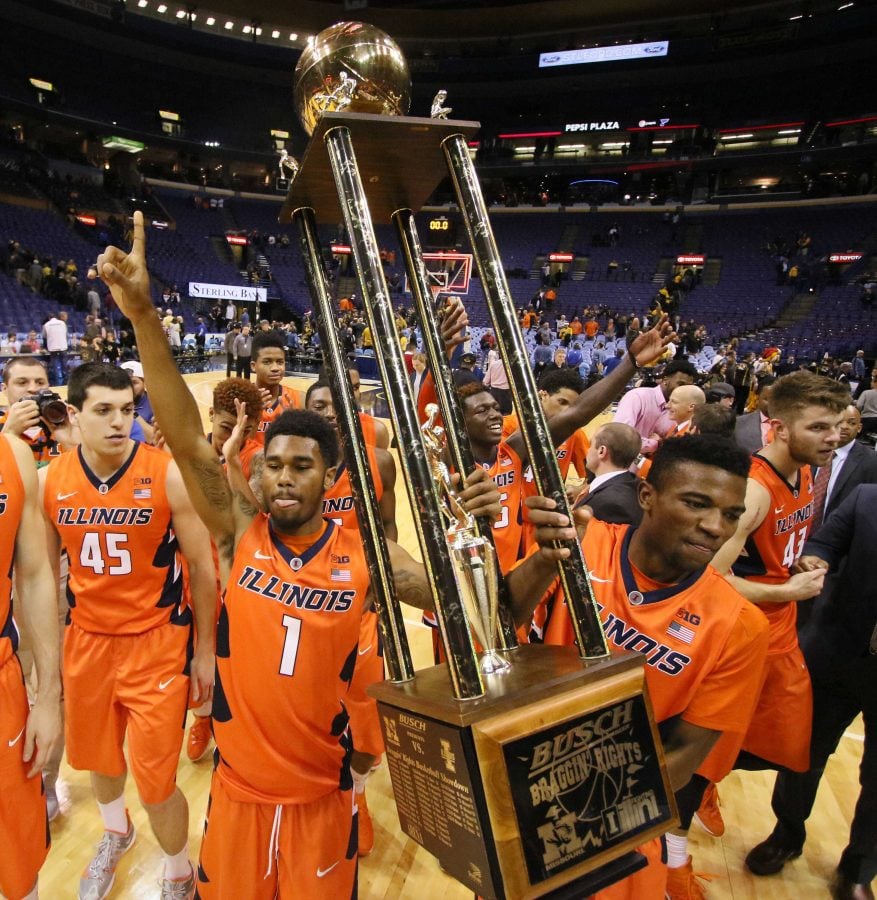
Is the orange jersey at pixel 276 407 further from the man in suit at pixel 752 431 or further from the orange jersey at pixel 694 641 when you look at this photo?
the man in suit at pixel 752 431

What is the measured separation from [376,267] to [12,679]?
5.90ft

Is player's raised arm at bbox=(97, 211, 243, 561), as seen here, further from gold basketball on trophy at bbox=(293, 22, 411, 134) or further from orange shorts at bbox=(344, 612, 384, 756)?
orange shorts at bbox=(344, 612, 384, 756)

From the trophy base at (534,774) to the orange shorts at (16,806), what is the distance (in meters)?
1.47

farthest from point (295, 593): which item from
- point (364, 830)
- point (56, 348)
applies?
point (56, 348)

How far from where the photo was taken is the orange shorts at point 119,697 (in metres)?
2.19

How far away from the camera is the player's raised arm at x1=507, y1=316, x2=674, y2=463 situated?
1.84 m

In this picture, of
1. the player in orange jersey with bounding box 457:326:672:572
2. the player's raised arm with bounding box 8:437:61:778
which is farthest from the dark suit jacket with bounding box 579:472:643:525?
the player's raised arm with bounding box 8:437:61:778

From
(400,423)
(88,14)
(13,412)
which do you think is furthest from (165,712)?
(88,14)

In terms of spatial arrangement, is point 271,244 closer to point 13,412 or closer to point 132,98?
point 132,98

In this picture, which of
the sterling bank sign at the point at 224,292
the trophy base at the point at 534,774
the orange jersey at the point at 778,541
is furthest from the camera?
the sterling bank sign at the point at 224,292

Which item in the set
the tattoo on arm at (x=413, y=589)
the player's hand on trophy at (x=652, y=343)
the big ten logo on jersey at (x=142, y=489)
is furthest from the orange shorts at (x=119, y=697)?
the player's hand on trophy at (x=652, y=343)

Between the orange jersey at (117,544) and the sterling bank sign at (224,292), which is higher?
the sterling bank sign at (224,292)

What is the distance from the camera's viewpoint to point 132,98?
25.8m

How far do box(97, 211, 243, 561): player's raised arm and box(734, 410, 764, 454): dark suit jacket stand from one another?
3.45 meters
